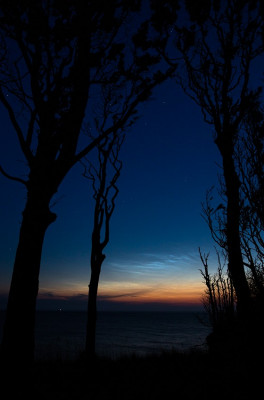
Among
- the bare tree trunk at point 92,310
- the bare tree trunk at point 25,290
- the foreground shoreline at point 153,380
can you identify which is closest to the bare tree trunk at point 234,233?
the foreground shoreline at point 153,380

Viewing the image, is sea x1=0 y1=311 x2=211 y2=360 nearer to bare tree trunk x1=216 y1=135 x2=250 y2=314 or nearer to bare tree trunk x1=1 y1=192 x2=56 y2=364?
bare tree trunk x1=216 y1=135 x2=250 y2=314

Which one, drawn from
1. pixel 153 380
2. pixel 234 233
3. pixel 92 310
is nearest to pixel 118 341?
pixel 92 310

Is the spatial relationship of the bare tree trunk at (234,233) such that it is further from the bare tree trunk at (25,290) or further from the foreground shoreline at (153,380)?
the bare tree trunk at (25,290)

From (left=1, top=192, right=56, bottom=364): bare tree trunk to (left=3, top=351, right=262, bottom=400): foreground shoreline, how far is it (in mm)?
377

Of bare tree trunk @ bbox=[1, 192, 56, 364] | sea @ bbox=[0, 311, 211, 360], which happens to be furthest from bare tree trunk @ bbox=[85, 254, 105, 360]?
bare tree trunk @ bbox=[1, 192, 56, 364]

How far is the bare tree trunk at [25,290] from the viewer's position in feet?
13.4

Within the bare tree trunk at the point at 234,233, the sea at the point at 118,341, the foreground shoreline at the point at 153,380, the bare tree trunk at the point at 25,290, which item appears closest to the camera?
the bare tree trunk at the point at 25,290

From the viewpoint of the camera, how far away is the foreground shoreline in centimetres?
474

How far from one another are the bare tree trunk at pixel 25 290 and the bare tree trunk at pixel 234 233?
16.7ft

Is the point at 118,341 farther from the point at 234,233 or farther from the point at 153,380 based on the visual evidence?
the point at 234,233

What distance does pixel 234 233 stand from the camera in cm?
747

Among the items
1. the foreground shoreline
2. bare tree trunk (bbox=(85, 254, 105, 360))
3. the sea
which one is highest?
bare tree trunk (bbox=(85, 254, 105, 360))

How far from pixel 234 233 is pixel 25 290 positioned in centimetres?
558

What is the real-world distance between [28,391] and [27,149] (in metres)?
4.05
